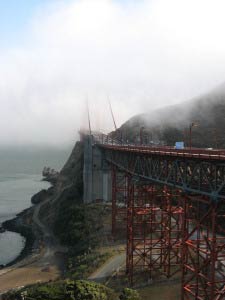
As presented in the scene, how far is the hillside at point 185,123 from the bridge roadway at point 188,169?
136ft

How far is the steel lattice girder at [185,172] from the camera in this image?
24.7 m

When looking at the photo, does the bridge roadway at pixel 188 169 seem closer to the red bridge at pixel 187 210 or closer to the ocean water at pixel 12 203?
the red bridge at pixel 187 210

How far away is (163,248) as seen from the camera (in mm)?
39656

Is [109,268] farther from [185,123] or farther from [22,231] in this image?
[185,123]

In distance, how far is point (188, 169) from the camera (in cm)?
2858

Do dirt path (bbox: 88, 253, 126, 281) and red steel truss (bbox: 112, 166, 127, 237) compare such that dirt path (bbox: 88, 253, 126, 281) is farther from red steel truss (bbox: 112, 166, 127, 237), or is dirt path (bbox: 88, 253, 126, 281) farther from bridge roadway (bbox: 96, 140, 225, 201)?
red steel truss (bbox: 112, 166, 127, 237)

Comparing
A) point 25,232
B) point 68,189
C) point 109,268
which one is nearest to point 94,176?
point 68,189

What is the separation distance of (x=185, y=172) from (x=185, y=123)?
76949mm

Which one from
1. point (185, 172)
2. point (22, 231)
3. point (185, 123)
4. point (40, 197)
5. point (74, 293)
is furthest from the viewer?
point (40, 197)

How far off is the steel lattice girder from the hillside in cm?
4050

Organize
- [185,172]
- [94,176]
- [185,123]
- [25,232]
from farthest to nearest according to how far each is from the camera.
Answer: [185,123] < [25,232] < [94,176] < [185,172]

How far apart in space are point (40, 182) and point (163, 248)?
5502 inches

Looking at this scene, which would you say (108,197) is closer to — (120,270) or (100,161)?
(100,161)

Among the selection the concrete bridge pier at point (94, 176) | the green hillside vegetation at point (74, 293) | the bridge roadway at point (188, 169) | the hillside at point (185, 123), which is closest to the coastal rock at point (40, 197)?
the hillside at point (185, 123)
